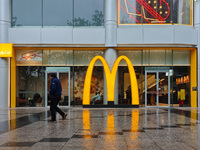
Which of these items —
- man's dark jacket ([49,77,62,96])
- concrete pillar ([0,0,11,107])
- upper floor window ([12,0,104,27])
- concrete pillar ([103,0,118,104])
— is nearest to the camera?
man's dark jacket ([49,77,62,96])

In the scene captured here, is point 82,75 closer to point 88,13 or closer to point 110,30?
point 110,30

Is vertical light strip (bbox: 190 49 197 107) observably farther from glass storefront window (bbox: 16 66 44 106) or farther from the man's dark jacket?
the man's dark jacket

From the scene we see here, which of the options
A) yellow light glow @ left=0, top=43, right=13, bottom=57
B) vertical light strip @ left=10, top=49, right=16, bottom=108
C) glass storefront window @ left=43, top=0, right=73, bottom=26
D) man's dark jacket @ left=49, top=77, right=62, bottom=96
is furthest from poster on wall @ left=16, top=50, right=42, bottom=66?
man's dark jacket @ left=49, top=77, right=62, bottom=96

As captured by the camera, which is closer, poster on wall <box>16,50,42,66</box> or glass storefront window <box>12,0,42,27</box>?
glass storefront window <box>12,0,42,27</box>

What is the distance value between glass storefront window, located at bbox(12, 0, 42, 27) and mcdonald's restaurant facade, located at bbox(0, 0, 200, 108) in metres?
0.07

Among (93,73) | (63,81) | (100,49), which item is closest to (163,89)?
(93,73)

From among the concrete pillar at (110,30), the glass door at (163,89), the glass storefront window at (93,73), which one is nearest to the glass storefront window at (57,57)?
the glass storefront window at (93,73)

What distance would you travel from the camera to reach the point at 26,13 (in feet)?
66.0

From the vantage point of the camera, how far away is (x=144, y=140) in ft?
20.9

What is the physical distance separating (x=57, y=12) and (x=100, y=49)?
4.21 m

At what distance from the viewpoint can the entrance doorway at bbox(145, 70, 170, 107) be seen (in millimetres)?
20234

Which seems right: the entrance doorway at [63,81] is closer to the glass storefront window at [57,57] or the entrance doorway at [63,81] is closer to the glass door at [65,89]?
the glass door at [65,89]

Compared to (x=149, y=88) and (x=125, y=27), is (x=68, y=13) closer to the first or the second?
(x=125, y=27)

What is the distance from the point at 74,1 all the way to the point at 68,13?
1.01 metres
